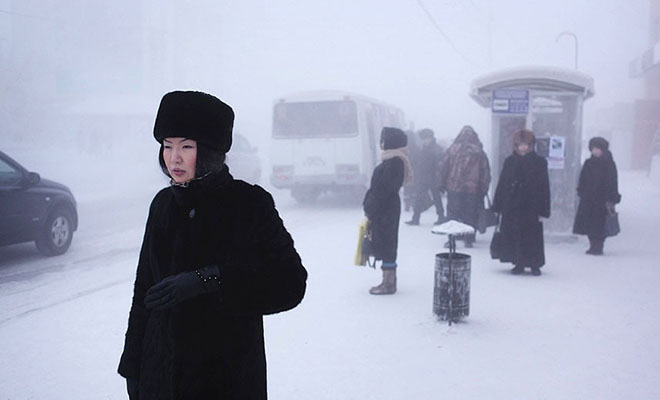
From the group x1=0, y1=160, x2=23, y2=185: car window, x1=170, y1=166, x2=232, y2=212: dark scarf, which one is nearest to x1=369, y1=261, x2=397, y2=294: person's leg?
x1=170, y1=166, x2=232, y2=212: dark scarf

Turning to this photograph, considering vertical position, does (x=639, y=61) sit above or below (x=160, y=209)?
above

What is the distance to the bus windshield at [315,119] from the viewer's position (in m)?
15.3

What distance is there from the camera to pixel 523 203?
7438 millimetres

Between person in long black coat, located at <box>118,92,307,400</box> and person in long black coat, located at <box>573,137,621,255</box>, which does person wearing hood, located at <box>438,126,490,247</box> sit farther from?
person in long black coat, located at <box>118,92,307,400</box>

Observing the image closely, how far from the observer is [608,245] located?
10.0 m

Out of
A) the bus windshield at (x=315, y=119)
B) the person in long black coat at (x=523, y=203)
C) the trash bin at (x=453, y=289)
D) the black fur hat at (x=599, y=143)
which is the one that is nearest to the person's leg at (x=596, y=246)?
the black fur hat at (x=599, y=143)

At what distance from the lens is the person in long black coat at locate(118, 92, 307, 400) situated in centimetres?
200

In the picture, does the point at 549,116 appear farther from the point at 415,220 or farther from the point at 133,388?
the point at 133,388

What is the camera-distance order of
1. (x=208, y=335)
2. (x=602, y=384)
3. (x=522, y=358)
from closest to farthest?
1. (x=208, y=335)
2. (x=602, y=384)
3. (x=522, y=358)

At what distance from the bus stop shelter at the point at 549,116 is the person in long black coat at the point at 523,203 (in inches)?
123

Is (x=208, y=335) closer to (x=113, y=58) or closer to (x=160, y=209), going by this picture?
(x=160, y=209)

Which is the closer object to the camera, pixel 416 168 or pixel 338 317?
pixel 338 317

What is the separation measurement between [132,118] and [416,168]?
27.6 metres

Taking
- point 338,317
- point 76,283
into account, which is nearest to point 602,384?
point 338,317
